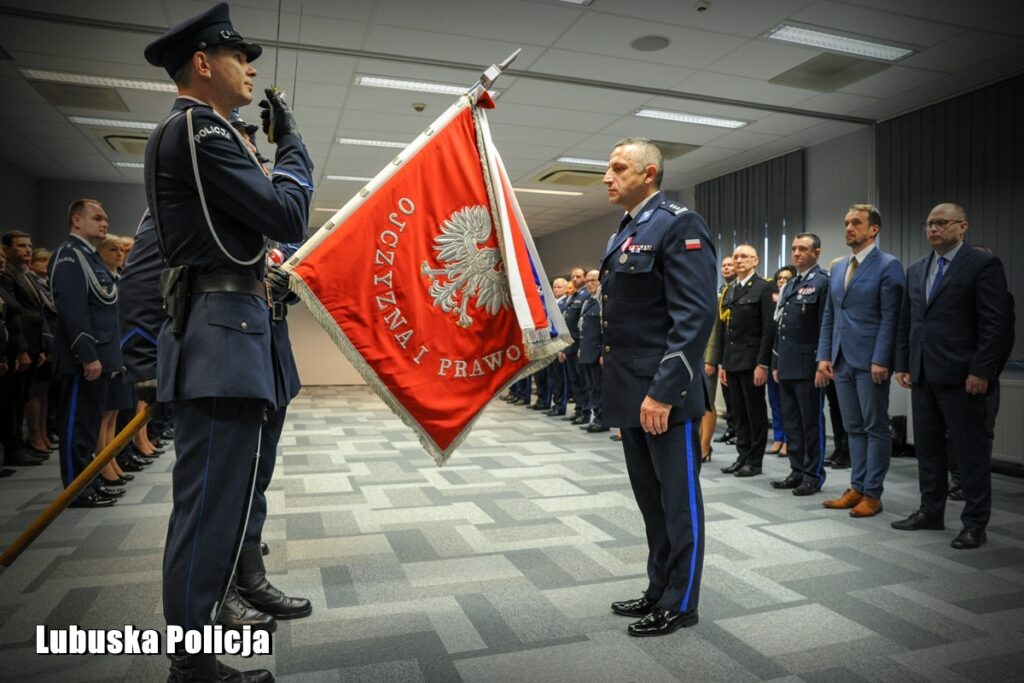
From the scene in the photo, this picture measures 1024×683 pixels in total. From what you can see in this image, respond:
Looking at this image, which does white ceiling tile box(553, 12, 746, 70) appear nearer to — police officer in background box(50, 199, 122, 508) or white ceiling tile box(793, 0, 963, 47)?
white ceiling tile box(793, 0, 963, 47)

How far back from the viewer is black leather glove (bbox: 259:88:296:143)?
5.41 feet

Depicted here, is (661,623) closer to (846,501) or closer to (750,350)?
(846,501)

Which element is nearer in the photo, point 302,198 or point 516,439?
point 302,198

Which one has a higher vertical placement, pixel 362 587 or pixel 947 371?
pixel 947 371

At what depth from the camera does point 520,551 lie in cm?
294

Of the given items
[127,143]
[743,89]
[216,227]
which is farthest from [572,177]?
[216,227]

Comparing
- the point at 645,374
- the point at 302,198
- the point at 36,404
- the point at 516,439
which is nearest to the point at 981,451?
the point at 645,374

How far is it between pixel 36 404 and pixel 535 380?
230 inches

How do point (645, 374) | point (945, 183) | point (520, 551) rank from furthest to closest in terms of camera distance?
point (945, 183), point (520, 551), point (645, 374)

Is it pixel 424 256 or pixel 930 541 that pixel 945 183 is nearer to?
pixel 930 541

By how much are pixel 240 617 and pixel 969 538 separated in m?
3.03

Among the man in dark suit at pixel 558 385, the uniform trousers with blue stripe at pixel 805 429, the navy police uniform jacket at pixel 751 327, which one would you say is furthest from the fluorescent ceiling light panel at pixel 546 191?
the uniform trousers with blue stripe at pixel 805 429

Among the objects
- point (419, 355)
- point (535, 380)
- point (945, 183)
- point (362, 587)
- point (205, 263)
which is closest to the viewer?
point (205, 263)

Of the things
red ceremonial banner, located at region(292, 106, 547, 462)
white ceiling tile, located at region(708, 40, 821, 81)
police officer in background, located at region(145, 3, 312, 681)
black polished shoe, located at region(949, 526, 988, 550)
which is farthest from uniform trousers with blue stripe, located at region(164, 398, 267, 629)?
white ceiling tile, located at region(708, 40, 821, 81)
